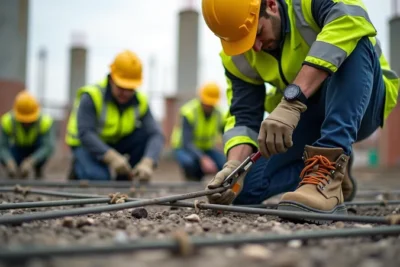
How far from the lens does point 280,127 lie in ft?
5.28

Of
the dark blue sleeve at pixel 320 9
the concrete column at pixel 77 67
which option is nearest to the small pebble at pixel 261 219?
the dark blue sleeve at pixel 320 9

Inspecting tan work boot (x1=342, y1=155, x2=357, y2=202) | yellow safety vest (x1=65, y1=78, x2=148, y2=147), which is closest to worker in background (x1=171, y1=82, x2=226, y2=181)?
yellow safety vest (x1=65, y1=78, x2=148, y2=147)

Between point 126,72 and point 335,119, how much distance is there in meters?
2.25

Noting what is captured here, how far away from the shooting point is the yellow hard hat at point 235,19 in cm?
178

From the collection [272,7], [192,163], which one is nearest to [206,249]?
[272,7]

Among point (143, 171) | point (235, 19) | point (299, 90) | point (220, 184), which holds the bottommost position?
point (143, 171)

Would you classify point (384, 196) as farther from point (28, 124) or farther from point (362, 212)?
point (28, 124)

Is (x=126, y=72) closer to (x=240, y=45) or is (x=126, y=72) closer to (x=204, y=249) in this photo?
(x=240, y=45)

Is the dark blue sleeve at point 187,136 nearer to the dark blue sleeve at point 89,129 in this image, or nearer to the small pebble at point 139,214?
the dark blue sleeve at point 89,129

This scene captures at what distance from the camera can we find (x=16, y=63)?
8.53m

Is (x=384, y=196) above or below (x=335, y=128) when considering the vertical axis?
below

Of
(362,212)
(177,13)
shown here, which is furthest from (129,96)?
(177,13)

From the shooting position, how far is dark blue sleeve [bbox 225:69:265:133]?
210 centimetres

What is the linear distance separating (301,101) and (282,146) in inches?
7.2
